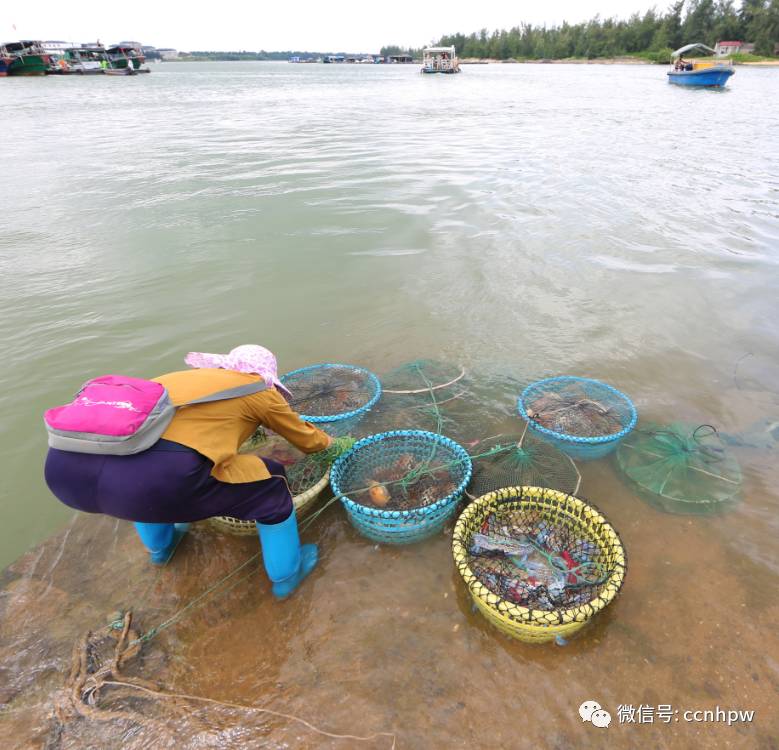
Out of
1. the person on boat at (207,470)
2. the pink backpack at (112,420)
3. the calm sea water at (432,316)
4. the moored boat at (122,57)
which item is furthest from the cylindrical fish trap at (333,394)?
the moored boat at (122,57)

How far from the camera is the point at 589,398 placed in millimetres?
4230

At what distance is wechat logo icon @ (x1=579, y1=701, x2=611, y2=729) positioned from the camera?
89.0 inches

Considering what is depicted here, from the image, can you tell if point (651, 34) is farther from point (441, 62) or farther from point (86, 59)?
point (86, 59)

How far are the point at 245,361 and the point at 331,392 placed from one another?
1765mm

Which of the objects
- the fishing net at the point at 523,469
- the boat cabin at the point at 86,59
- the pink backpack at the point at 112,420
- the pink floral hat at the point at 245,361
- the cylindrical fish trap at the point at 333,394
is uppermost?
the boat cabin at the point at 86,59

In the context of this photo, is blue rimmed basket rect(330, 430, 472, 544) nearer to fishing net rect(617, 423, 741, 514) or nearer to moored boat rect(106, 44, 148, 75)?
fishing net rect(617, 423, 741, 514)

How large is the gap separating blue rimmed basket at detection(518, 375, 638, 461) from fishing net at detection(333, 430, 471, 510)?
31.1 inches

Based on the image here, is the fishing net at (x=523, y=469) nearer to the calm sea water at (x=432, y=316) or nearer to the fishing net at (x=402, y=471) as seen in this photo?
the fishing net at (x=402, y=471)

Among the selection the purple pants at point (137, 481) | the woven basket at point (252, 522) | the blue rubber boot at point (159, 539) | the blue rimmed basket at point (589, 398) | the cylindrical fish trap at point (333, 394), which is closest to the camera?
the purple pants at point (137, 481)

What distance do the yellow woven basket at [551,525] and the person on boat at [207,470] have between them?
1076 mm

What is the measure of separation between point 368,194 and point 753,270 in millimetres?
7627

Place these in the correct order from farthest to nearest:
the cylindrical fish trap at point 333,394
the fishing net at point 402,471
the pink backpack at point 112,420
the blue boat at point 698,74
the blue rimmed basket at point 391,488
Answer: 1. the blue boat at point 698,74
2. the cylindrical fish trap at point 333,394
3. the fishing net at point 402,471
4. the blue rimmed basket at point 391,488
5. the pink backpack at point 112,420

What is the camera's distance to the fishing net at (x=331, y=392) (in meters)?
4.06

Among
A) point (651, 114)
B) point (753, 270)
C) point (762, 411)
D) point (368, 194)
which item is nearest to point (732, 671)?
point (762, 411)
